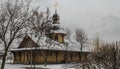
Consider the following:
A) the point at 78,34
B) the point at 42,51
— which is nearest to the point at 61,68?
the point at 42,51

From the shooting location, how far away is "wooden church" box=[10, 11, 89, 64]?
47406 millimetres

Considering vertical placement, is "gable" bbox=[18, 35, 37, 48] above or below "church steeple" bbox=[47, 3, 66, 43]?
below

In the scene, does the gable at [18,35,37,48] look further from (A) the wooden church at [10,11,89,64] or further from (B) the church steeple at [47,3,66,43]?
(B) the church steeple at [47,3,66,43]

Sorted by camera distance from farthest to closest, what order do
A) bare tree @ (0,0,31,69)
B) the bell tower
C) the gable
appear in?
the bell tower < the gable < bare tree @ (0,0,31,69)

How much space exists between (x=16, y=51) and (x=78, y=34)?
26.6 m

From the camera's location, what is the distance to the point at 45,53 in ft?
154

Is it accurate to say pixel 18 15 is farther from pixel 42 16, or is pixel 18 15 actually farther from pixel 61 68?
pixel 61 68

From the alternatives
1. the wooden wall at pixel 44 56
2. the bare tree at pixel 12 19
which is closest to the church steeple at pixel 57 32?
the wooden wall at pixel 44 56

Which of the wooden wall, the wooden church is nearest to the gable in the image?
the wooden church

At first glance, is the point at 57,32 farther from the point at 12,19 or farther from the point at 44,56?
the point at 12,19

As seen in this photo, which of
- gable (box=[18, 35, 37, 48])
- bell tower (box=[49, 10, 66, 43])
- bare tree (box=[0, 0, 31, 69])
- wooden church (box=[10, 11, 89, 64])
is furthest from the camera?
bell tower (box=[49, 10, 66, 43])

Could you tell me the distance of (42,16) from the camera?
34.1 metres

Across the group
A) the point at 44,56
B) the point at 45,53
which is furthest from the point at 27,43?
the point at 45,53

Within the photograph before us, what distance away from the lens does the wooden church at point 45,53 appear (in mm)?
47406
